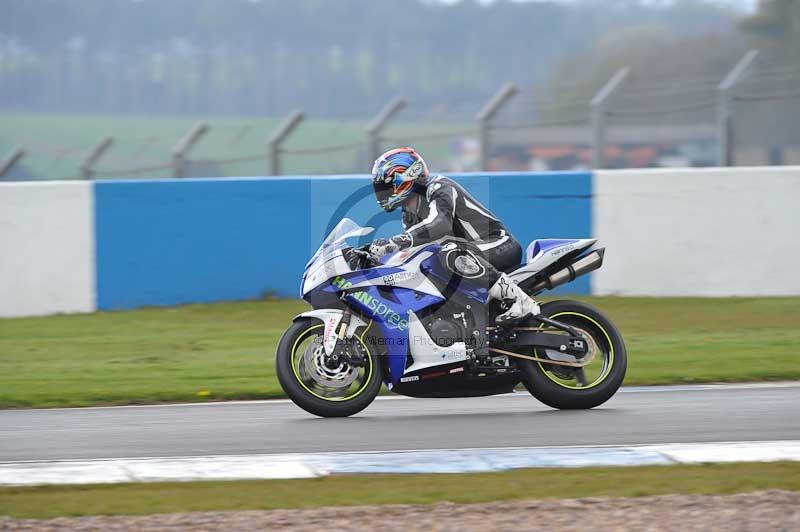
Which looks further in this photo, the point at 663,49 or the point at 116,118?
the point at 663,49

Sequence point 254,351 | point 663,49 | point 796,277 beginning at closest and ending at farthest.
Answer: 1. point 254,351
2. point 796,277
3. point 663,49

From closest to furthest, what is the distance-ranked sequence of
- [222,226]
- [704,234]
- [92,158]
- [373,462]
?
[373,462]
[704,234]
[222,226]
[92,158]

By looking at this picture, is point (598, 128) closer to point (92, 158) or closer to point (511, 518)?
point (92, 158)

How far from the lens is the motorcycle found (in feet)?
25.3

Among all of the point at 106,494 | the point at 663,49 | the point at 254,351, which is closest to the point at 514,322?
the point at 106,494

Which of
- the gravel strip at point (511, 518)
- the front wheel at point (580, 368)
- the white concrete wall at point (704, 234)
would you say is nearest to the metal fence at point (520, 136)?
the white concrete wall at point (704, 234)

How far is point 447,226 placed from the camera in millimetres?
7703

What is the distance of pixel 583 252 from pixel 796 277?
6061 mm

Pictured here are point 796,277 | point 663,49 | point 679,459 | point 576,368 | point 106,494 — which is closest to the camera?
point 106,494

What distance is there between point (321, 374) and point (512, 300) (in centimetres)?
127

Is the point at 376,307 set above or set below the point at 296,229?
below

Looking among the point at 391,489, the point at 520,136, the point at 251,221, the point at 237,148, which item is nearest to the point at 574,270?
the point at 391,489

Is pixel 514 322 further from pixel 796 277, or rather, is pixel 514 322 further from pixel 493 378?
pixel 796 277

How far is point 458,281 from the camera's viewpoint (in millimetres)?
7809
